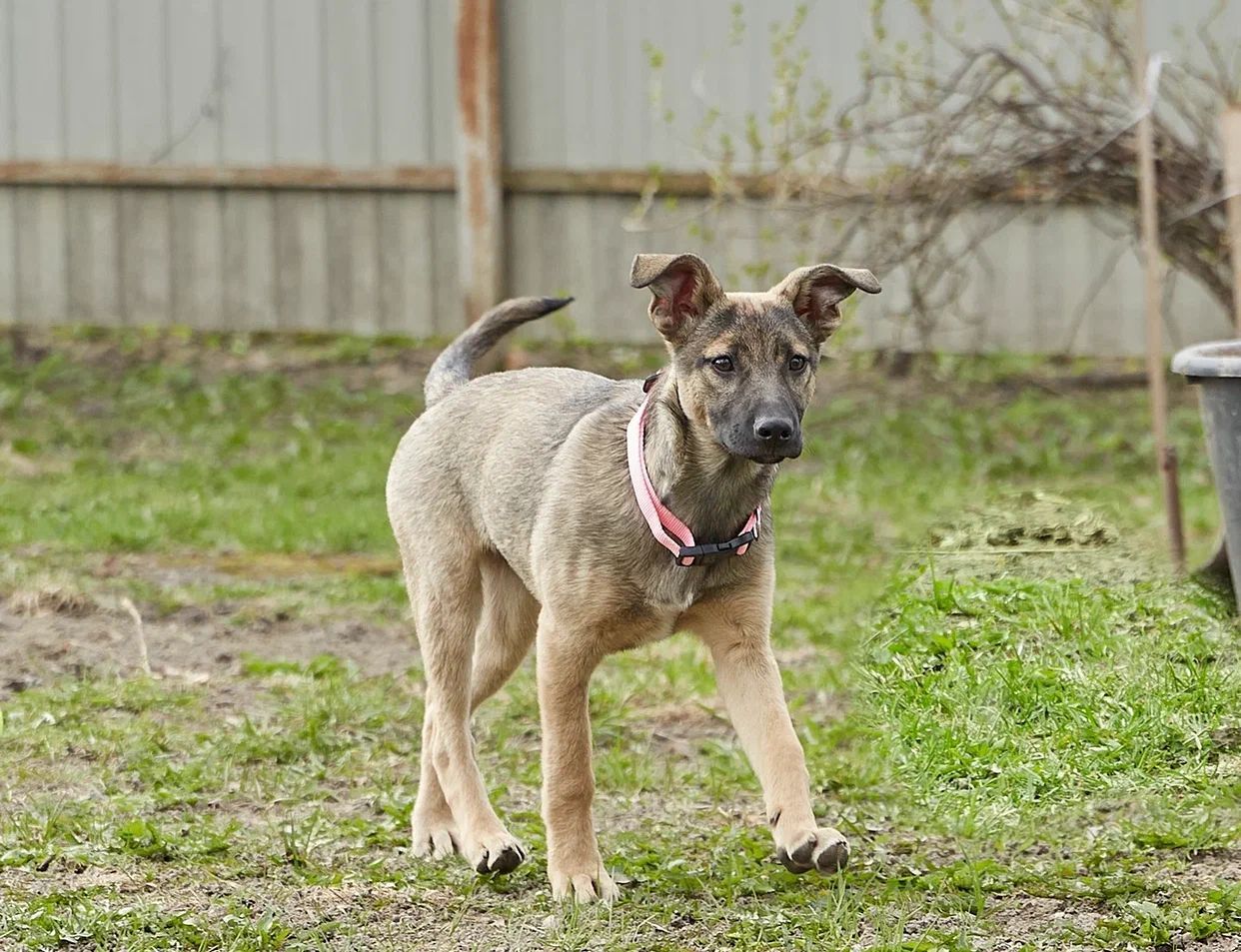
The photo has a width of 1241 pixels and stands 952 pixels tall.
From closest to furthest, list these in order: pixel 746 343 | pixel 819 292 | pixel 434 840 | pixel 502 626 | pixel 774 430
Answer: pixel 774 430 → pixel 746 343 → pixel 819 292 → pixel 434 840 → pixel 502 626

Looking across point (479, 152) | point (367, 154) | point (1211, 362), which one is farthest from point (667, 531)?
point (367, 154)

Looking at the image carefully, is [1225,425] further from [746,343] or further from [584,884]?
[584,884]

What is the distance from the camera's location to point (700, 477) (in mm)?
4168

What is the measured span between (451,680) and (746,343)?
4.31ft

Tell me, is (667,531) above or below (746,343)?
below

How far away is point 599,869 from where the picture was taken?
4.21 meters

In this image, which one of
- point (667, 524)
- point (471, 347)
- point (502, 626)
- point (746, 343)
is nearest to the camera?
point (746, 343)

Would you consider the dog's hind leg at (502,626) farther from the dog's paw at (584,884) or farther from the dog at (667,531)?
the dog's paw at (584,884)

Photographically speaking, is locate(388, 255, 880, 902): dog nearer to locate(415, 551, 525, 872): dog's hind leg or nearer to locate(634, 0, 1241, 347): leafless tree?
locate(415, 551, 525, 872): dog's hind leg

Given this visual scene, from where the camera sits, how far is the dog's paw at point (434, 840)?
4.63 metres

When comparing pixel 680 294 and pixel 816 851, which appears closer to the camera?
pixel 816 851

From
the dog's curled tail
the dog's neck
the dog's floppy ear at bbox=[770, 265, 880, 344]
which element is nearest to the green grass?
the dog's neck

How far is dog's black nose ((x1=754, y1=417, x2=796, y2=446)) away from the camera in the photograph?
3.82m

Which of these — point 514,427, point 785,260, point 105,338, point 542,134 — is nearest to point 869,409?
point 785,260
